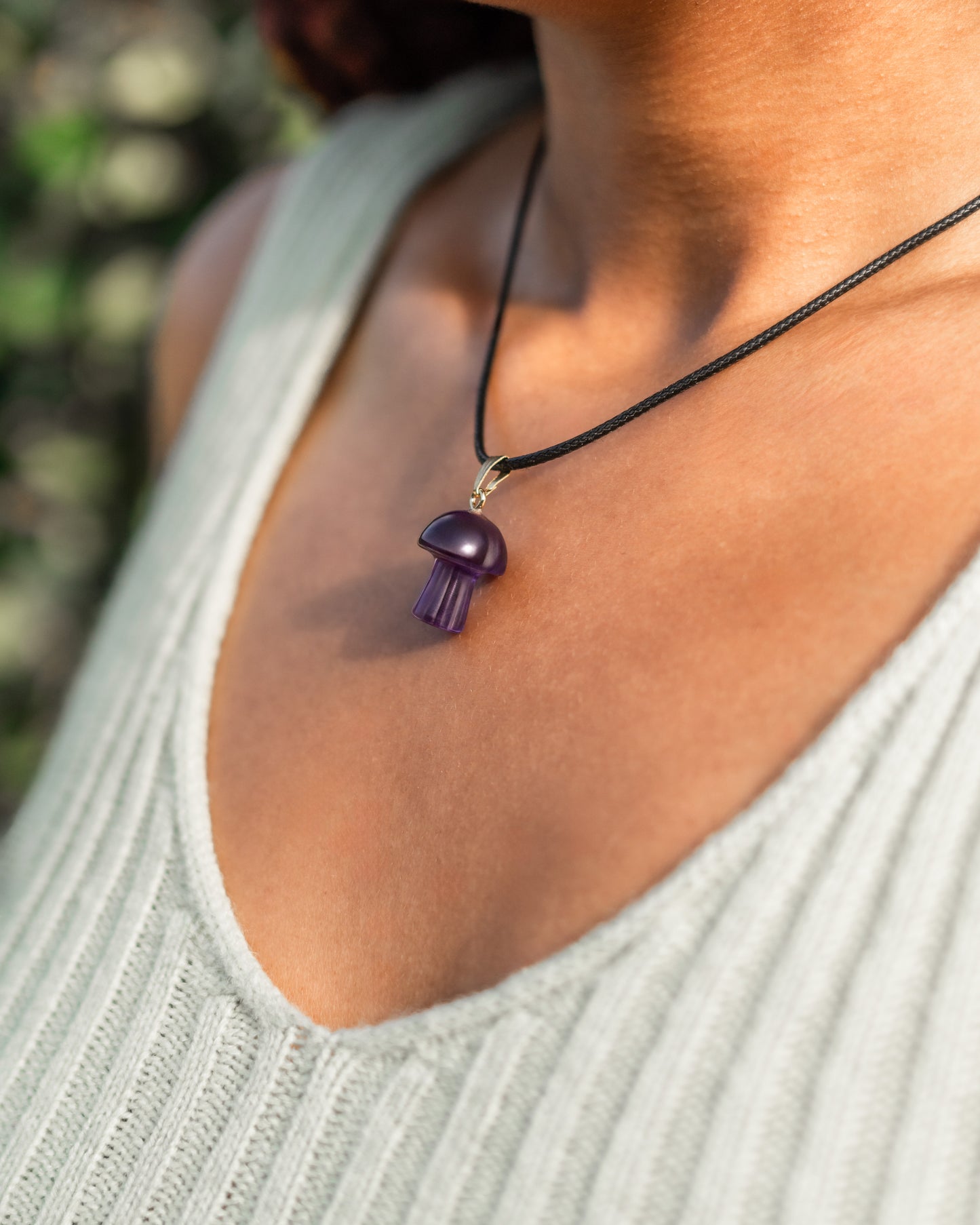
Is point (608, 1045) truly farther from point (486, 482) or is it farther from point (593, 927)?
point (486, 482)

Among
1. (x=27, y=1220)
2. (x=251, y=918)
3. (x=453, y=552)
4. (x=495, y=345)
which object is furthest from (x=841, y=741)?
(x=27, y=1220)

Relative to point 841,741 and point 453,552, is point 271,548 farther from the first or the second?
point 841,741

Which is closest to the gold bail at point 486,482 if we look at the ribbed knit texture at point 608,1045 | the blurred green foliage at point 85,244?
the ribbed knit texture at point 608,1045

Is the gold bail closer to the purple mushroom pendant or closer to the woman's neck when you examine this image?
the purple mushroom pendant

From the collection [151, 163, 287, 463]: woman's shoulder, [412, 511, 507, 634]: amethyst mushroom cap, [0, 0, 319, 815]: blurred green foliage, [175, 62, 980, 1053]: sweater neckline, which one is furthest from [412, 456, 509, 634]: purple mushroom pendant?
[0, 0, 319, 815]: blurred green foliage

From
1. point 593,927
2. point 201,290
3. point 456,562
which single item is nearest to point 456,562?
point 456,562

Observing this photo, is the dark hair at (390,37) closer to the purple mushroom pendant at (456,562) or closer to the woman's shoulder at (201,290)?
the woman's shoulder at (201,290)
